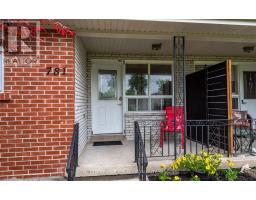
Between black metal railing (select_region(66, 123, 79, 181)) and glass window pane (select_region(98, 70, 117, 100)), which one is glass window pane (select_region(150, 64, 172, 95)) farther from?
black metal railing (select_region(66, 123, 79, 181))

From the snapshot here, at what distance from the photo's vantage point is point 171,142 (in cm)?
461

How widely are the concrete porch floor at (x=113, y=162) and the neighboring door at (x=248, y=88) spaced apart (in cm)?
265

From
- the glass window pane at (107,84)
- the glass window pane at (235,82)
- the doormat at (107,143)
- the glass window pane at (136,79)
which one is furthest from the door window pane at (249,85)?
the doormat at (107,143)

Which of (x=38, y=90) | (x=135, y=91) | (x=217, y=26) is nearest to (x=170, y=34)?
(x=217, y=26)

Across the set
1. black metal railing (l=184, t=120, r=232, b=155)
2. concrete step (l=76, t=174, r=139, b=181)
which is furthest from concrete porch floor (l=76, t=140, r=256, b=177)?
black metal railing (l=184, t=120, r=232, b=155)

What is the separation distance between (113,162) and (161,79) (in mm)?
2858

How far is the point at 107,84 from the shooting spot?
5.11 metres

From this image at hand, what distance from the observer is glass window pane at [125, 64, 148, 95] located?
5.15 meters

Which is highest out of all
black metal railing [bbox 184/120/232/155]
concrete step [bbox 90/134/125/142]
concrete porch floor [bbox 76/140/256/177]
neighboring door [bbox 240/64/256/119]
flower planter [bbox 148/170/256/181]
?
neighboring door [bbox 240/64/256/119]

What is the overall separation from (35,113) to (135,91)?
2.72m

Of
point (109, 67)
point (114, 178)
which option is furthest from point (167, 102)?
point (114, 178)

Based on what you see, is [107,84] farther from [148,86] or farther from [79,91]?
[79,91]

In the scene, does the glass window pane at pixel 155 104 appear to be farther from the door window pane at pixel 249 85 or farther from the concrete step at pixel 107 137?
the door window pane at pixel 249 85

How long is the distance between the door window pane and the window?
2.26 meters
